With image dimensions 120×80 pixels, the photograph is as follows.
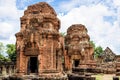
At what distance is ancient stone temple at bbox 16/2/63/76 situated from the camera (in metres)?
18.2

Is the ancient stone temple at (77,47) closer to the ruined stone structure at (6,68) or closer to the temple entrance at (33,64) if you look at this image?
the temple entrance at (33,64)

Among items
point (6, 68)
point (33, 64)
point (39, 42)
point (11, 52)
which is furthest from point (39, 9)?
point (11, 52)

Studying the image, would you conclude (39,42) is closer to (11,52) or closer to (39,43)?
(39,43)

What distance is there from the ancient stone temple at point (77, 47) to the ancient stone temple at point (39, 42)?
817cm

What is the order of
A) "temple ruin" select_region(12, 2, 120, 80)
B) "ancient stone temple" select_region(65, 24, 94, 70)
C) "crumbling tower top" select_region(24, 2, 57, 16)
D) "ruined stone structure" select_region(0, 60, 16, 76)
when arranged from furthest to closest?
1. "ruined stone structure" select_region(0, 60, 16, 76)
2. "ancient stone temple" select_region(65, 24, 94, 70)
3. "crumbling tower top" select_region(24, 2, 57, 16)
4. "temple ruin" select_region(12, 2, 120, 80)

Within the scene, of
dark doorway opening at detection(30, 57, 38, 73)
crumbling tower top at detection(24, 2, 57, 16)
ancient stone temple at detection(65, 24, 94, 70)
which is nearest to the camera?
dark doorway opening at detection(30, 57, 38, 73)

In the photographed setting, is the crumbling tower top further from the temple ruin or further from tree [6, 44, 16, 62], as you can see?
tree [6, 44, 16, 62]

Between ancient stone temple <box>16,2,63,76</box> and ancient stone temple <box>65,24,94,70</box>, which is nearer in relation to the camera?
ancient stone temple <box>16,2,63,76</box>

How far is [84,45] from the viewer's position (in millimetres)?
27375

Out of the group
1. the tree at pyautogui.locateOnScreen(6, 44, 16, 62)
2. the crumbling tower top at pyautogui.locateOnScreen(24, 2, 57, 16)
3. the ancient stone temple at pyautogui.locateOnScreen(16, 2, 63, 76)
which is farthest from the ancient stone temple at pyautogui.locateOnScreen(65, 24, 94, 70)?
the tree at pyautogui.locateOnScreen(6, 44, 16, 62)

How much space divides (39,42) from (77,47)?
32.1 feet

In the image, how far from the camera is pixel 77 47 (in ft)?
90.3

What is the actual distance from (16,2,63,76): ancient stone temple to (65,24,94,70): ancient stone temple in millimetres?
8170

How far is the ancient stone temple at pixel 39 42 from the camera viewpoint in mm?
18250
